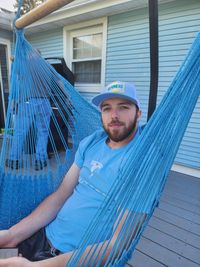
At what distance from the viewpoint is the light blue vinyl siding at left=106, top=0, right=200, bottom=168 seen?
2.61 metres

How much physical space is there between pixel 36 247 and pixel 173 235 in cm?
108

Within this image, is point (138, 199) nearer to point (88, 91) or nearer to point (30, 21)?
point (30, 21)

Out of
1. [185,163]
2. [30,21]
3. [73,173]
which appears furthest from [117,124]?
[185,163]

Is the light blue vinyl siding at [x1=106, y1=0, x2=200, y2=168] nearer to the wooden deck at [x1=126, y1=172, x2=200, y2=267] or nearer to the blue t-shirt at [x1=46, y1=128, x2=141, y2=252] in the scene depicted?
the wooden deck at [x1=126, y1=172, x2=200, y2=267]

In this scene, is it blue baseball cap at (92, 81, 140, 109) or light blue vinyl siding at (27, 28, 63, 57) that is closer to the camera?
blue baseball cap at (92, 81, 140, 109)

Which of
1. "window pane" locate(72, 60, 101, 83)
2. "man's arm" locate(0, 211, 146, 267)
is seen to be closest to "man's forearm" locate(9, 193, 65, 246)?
"man's arm" locate(0, 211, 146, 267)

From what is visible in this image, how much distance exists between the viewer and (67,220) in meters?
0.95

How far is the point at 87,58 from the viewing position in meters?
3.75

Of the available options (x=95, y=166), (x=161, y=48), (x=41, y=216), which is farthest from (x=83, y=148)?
(x=161, y=48)

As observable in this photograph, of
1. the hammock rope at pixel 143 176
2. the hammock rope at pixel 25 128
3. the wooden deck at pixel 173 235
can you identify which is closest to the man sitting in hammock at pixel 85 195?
the hammock rope at pixel 25 128

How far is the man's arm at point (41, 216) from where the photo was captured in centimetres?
97

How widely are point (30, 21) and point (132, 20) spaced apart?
249 centimetres

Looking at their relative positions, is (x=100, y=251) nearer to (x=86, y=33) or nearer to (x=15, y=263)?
(x=15, y=263)

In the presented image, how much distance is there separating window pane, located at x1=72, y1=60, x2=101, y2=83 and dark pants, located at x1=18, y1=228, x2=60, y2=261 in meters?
3.02
